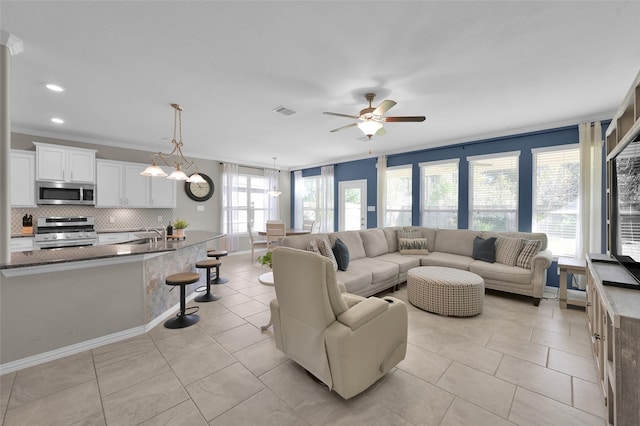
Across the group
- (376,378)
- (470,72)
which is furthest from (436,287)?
(470,72)

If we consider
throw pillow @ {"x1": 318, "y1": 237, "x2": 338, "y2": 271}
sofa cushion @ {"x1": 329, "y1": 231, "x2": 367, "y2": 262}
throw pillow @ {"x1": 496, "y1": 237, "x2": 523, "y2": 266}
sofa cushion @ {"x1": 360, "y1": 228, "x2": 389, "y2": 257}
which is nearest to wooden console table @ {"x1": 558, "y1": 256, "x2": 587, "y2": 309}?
throw pillow @ {"x1": 496, "y1": 237, "x2": 523, "y2": 266}

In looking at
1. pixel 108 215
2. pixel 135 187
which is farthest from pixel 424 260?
pixel 108 215

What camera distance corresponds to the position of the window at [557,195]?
13.3 ft

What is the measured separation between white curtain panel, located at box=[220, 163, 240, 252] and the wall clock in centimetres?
35

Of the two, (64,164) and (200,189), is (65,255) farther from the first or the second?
(200,189)

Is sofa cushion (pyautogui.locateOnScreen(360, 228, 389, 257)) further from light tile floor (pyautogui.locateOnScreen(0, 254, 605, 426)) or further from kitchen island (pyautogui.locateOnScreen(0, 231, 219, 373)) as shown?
kitchen island (pyautogui.locateOnScreen(0, 231, 219, 373))

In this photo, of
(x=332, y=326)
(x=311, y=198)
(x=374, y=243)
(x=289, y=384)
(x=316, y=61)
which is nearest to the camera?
(x=332, y=326)

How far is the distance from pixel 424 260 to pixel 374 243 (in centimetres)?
90

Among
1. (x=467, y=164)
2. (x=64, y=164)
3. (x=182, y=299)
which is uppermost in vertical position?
(x=467, y=164)

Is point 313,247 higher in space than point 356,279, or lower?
higher

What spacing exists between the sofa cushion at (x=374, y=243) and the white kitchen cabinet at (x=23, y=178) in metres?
5.60

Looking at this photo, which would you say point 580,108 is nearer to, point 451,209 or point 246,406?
point 451,209

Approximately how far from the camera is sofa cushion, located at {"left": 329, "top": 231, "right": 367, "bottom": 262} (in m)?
4.19

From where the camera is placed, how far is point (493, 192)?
480 centimetres
